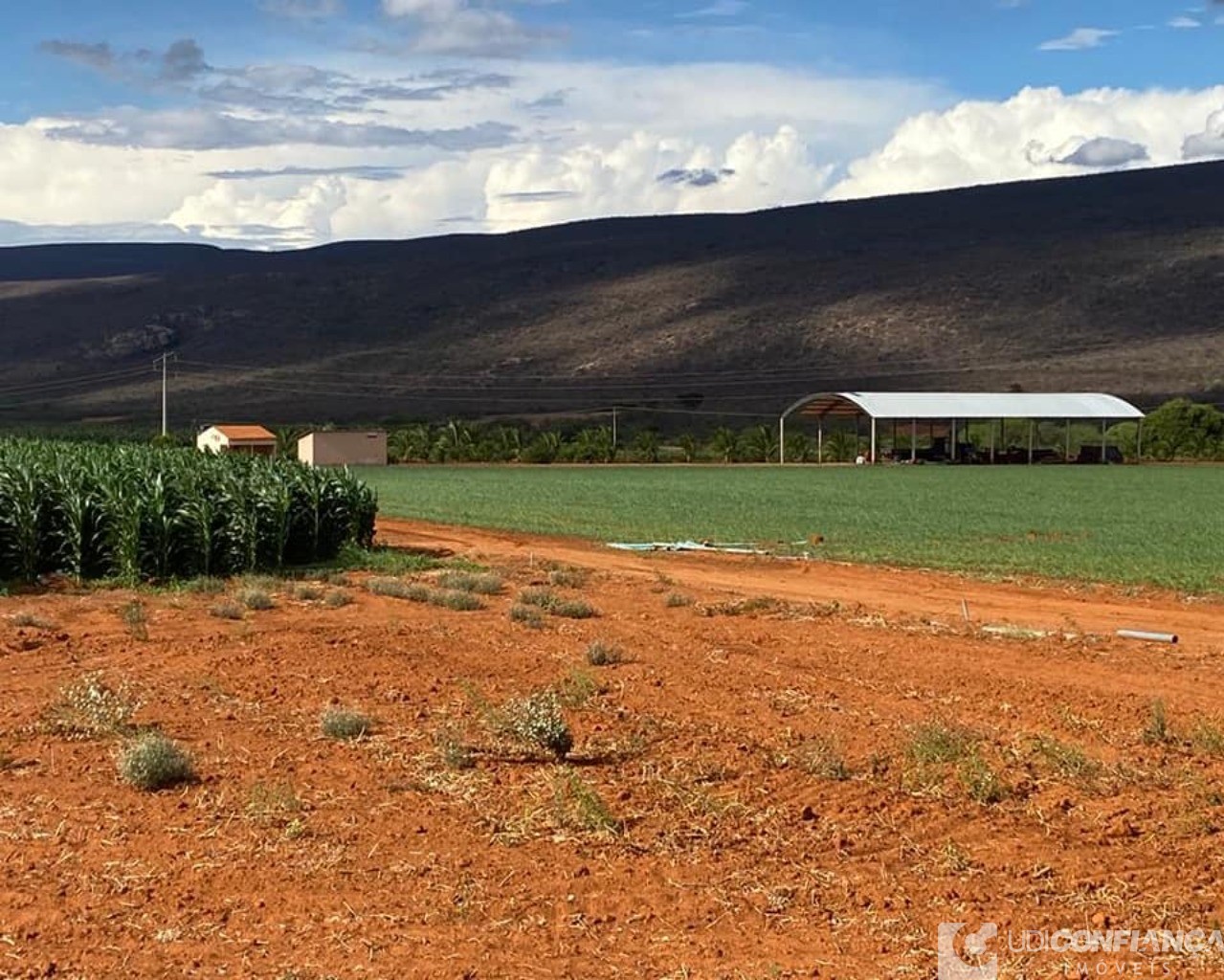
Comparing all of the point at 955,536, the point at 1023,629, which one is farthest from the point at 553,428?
the point at 1023,629

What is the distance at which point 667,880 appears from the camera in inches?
272

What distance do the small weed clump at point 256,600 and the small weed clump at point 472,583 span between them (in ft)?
7.41

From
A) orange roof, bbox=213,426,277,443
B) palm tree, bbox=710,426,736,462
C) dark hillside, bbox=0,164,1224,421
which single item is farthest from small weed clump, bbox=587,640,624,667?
dark hillside, bbox=0,164,1224,421

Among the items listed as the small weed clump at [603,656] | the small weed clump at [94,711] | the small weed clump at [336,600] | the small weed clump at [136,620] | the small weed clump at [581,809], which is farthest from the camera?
the small weed clump at [336,600]

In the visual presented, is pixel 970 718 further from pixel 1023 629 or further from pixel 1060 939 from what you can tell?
pixel 1023 629

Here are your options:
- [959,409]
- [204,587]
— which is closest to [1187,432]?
[959,409]

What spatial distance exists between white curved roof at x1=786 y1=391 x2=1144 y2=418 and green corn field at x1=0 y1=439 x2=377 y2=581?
5087cm

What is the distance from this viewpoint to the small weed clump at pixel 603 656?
Answer: 41.7ft

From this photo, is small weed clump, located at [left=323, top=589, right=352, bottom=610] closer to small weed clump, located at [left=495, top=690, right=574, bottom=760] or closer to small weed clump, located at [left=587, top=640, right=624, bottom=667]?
small weed clump, located at [left=587, top=640, right=624, bottom=667]

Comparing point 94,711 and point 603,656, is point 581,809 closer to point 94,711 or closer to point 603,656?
point 94,711

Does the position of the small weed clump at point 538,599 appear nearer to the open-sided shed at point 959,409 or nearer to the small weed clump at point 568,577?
the small weed clump at point 568,577

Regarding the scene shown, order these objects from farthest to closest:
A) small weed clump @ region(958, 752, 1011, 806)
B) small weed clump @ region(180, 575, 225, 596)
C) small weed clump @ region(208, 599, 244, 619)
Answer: small weed clump @ region(180, 575, 225, 596) → small weed clump @ region(208, 599, 244, 619) → small weed clump @ region(958, 752, 1011, 806)

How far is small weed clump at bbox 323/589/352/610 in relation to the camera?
1695 cm

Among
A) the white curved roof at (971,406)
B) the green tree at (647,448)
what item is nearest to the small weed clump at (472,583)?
the white curved roof at (971,406)
